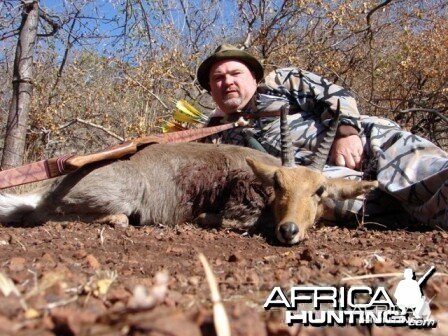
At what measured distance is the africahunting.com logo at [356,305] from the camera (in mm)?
1580

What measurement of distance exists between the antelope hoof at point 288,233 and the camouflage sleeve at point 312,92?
2147 mm

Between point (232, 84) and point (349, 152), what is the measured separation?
72.8 inches

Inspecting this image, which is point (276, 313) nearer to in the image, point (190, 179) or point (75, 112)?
point (190, 179)

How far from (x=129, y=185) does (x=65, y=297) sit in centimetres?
368

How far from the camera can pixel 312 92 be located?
6273mm

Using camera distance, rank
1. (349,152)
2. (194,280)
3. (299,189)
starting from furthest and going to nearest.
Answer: (349,152), (299,189), (194,280)

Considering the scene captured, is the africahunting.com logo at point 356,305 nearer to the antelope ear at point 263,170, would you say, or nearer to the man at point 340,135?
the man at point 340,135

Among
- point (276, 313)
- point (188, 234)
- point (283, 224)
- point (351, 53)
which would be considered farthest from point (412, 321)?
point (351, 53)

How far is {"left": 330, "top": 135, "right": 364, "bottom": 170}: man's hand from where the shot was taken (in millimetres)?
5730

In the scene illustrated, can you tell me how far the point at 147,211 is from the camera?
215 inches

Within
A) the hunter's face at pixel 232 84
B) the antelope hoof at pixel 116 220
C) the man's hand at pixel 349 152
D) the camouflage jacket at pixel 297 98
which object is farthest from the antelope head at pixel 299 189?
the hunter's face at pixel 232 84

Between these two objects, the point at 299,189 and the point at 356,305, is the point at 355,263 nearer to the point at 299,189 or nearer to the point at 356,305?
the point at 356,305

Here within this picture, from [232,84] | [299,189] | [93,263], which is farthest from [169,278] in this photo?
[232,84]

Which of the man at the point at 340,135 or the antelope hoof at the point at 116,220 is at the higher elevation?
the man at the point at 340,135
